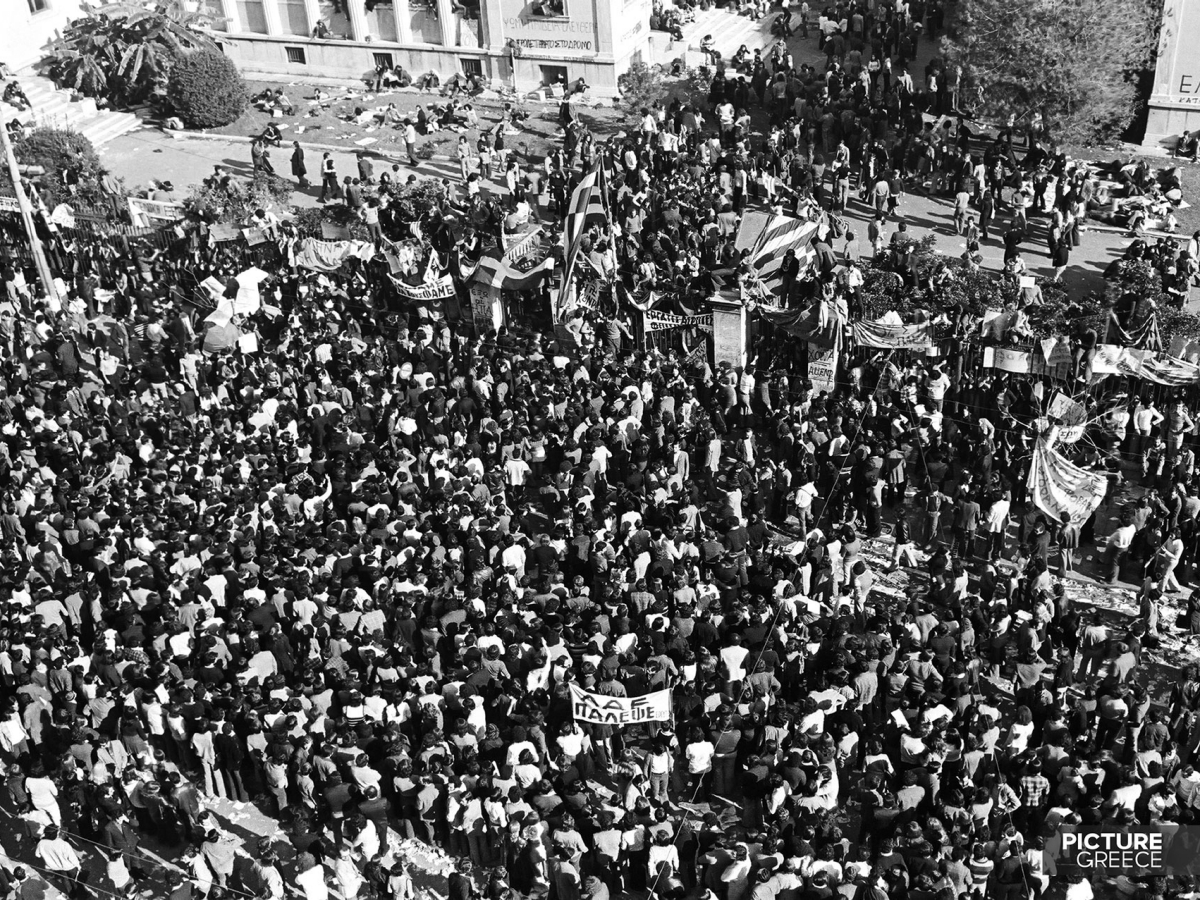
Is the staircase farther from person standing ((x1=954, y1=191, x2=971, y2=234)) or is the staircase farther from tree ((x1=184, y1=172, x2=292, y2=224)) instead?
person standing ((x1=954, y1=191, x2=971, y2=234))

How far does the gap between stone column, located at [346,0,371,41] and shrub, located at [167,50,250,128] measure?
3.68 m

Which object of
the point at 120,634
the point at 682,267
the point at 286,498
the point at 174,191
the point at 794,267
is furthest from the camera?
the point at 174,191

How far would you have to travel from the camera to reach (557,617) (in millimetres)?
17500

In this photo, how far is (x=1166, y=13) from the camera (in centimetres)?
3216

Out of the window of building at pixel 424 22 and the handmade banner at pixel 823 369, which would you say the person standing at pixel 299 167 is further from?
the handmade banner at pixel 823 369

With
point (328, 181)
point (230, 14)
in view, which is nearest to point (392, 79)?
point (230, 14)

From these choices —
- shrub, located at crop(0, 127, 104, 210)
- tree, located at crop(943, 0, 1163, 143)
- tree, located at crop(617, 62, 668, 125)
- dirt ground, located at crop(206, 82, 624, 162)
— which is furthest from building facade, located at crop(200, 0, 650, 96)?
tree, located at crop(943, 0, 1163, 143)

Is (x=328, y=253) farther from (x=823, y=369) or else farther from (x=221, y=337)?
(x=823, y=369)

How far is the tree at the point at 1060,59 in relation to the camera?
30.7 meters

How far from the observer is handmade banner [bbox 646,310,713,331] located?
23641 millimetres

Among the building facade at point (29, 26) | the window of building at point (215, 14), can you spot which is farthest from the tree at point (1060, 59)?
the building facade at point (29, 26)

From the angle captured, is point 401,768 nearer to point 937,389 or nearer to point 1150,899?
point 1150,899

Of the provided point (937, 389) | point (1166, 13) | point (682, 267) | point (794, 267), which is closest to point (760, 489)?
point (937, 389)

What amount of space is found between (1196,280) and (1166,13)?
28.4 feet
